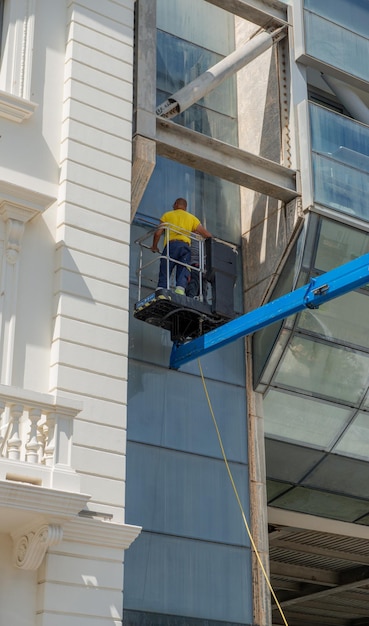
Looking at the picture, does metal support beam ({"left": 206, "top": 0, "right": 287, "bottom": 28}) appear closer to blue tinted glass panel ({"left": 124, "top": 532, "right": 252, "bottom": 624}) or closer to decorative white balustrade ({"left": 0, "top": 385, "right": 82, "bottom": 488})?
blue tinted glass panel ({"left": 124, "top": 532, "right": 252, "bottom": 624})

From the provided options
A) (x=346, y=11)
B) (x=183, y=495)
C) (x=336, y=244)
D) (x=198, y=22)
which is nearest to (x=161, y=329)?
(x=183, y=495)

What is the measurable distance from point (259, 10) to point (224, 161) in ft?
11.7

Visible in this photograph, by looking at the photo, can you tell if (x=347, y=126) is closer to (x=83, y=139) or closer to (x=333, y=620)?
(x=83, y=139)

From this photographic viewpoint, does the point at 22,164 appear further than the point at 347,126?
No

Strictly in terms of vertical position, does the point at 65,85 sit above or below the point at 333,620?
above

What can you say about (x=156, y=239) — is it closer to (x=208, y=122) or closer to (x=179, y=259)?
(x=179, y=259)

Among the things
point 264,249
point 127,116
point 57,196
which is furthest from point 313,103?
point 57,196

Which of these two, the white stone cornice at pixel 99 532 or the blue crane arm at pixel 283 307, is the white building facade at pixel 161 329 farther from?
the blue crane arm at pixel 283 307

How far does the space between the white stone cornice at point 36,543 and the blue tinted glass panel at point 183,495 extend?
4.59 metres

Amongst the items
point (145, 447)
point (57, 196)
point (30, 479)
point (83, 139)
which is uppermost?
point (83, 139)

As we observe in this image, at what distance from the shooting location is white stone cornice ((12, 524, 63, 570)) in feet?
39.9

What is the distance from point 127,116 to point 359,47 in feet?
24.4

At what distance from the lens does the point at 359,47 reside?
2162 centimetres

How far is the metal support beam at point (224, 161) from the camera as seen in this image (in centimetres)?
1859
